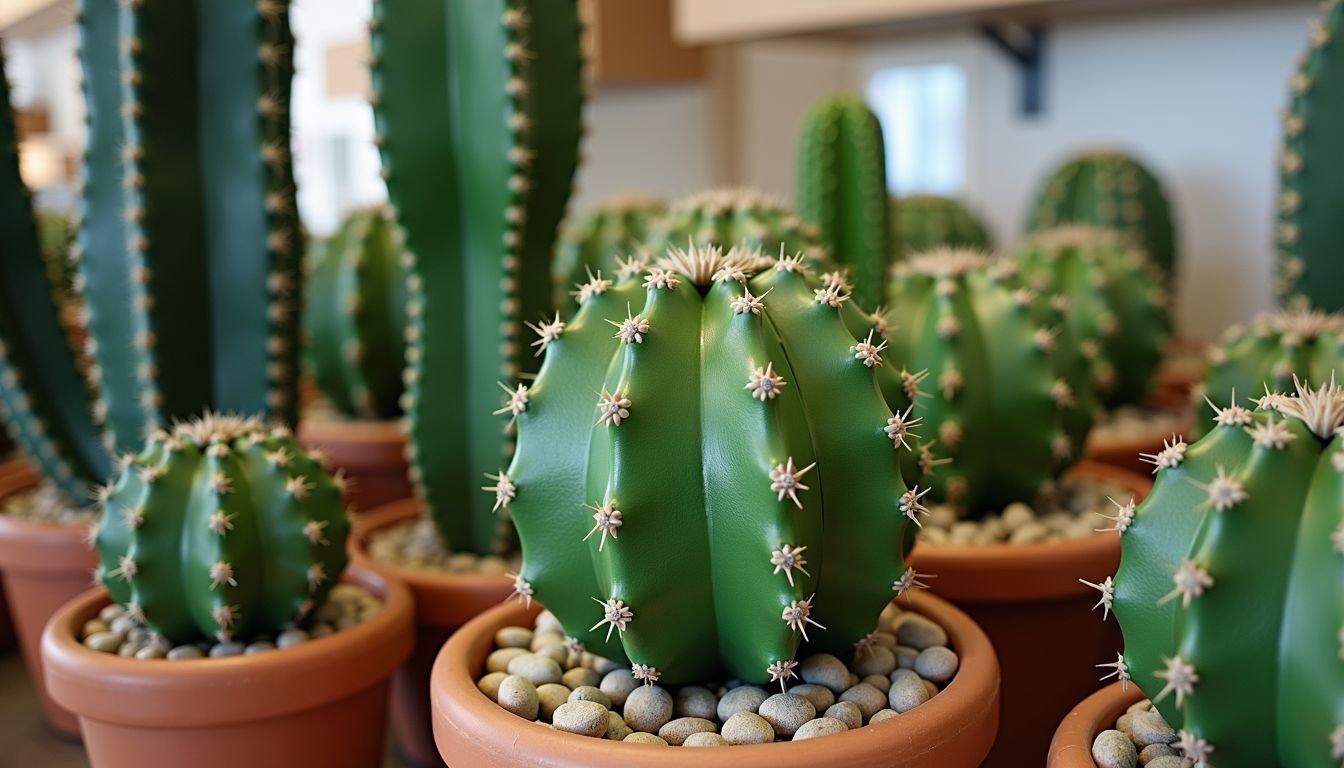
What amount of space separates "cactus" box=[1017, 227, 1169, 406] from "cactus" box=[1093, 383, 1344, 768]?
845 mm

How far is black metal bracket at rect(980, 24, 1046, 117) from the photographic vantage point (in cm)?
228

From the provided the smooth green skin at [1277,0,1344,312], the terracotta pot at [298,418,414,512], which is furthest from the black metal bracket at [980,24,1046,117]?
the terracotta pot at [298,418,414,512]

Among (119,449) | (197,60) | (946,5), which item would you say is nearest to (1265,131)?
(946,5)

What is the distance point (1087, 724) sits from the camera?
0.72m

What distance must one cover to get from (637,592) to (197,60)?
842 mm

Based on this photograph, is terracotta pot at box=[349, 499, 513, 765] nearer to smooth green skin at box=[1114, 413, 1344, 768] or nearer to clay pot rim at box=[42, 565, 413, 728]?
clay pot rim at box=[42, 565, 413, 728]

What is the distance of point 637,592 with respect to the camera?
746 mm

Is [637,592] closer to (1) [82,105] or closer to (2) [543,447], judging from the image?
(2) [543,447]

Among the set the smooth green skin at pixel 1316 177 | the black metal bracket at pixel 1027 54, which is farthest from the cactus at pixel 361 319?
the black metal bracket at pixel 1027 54

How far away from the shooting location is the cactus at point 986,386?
114 cm

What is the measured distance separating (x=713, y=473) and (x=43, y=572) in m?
0.88

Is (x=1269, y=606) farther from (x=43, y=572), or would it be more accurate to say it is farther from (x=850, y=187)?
(x=43, y=572)

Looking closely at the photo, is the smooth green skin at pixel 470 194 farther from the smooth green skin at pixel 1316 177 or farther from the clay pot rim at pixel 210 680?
the smooth green skin at pixel 1316 177

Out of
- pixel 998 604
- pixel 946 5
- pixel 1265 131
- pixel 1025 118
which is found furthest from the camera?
pixel 1025 118
